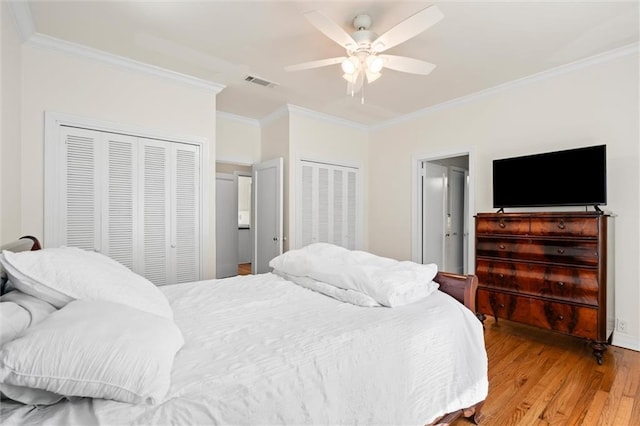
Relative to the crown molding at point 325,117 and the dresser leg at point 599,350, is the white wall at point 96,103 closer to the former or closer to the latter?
the crown molding at point 325,117

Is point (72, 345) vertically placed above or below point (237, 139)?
below

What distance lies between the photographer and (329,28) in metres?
2.00

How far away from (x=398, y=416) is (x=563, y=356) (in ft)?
7.35

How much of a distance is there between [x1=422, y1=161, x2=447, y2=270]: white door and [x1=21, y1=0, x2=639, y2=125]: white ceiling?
1395 mm

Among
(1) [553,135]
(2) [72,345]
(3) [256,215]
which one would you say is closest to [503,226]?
(1) [553,135]

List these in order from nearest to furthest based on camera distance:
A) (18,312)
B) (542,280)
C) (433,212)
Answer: (18,312) → (542,280) → (433,212)

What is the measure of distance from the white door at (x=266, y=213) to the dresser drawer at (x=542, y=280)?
2.46 meters

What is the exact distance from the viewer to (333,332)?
1283 mm

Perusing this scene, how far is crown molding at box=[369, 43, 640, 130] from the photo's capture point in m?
2.72

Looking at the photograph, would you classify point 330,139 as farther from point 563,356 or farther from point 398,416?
point 398,416

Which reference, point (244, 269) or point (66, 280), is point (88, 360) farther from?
point (244, 269)

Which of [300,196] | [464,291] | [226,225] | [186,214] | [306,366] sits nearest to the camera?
[306,366]

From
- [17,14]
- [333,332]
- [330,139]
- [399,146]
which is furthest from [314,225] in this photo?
[17,14]

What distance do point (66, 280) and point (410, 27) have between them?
2.21 meters
